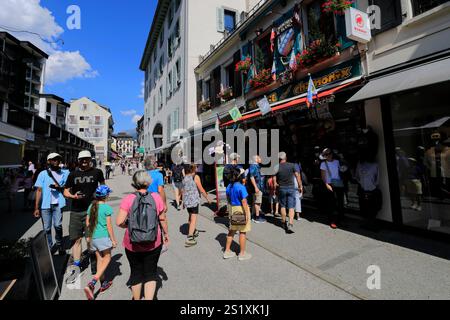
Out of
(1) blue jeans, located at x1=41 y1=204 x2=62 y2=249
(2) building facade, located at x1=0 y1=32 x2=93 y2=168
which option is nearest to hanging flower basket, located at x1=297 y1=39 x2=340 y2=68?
(1) blue jeans, located at x1=41 y1=204 x2=62 y2=249

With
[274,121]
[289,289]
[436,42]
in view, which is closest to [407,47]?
[436,42]

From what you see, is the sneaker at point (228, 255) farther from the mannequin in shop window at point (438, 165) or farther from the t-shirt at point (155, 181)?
the mannequin in shop window at point (438, 165)

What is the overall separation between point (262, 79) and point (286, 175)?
5564 millimetres

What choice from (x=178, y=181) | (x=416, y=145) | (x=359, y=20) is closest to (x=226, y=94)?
(x=178, y=181)

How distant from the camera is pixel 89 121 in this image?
2265 inches

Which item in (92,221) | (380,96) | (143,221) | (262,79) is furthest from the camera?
(262,79)

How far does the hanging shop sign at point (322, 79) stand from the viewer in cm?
641

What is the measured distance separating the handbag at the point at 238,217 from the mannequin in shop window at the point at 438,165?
14.3 ft

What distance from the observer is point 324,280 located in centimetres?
342

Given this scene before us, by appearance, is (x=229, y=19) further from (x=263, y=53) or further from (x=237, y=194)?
(x=237, y=194)

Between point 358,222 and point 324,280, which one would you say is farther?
point 358,222

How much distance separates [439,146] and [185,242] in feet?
19.1
